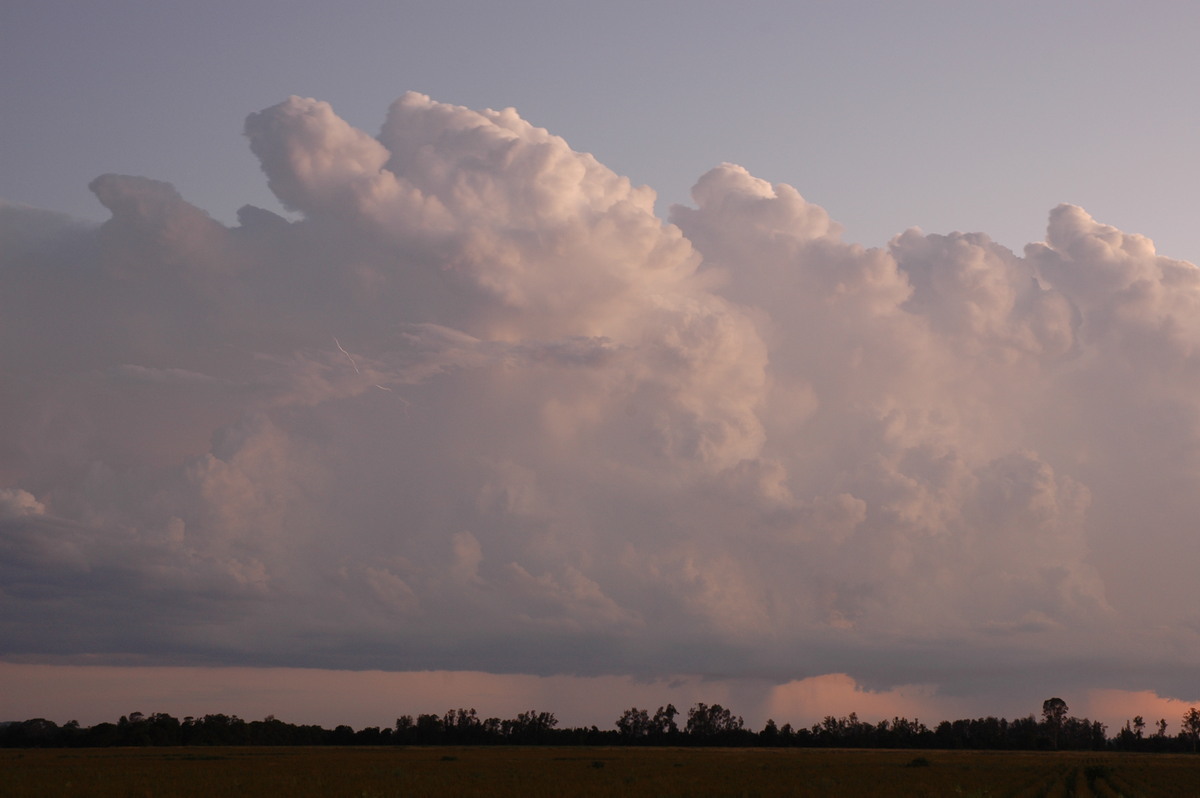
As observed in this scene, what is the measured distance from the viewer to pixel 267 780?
2356 inches

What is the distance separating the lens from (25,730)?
195 meters

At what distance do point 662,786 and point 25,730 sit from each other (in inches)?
7420

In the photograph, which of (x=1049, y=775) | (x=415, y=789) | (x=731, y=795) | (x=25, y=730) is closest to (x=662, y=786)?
(x=731, y=795)

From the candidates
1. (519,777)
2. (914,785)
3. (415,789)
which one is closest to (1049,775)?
(914,785)

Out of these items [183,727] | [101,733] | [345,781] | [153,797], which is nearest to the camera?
[153,797]

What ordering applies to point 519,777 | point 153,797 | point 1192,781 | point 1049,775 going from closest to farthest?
point 153,797, point 519,777, point 1192,781, point 1049,775

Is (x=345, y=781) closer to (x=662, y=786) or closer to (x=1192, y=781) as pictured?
(x=662, y=786)

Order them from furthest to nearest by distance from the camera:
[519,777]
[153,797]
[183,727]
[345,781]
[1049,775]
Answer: [183,727] → [1049,775] → [519,777] → [345,781] → [153,797]

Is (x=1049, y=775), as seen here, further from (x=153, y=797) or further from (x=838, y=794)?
(x=153, y=797)

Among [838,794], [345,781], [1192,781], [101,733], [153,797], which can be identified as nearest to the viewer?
[153,797]

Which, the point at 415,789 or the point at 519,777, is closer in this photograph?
the point at 415,789

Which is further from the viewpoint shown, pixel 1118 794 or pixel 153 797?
pixel 1118 794

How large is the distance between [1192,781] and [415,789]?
5886 centimetres

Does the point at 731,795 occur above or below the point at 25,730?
above
